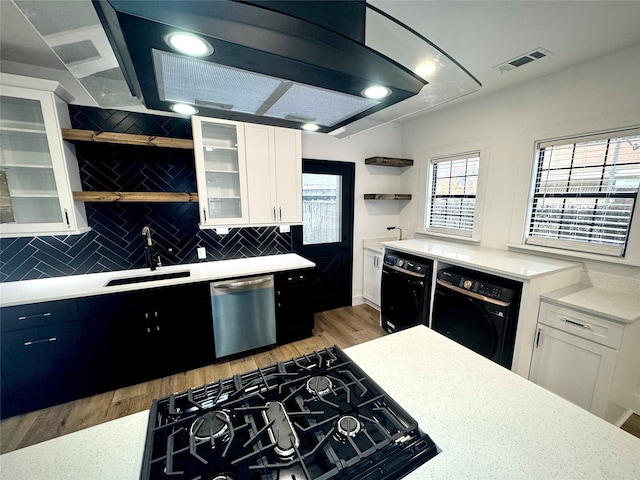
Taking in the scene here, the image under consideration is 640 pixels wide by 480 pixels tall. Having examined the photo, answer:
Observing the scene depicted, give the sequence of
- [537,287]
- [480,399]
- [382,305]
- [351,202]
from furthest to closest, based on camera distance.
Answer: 1. [351,202]
2. [382,305]
3. [537,287]
4. [480,399]

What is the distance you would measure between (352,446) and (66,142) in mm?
2930

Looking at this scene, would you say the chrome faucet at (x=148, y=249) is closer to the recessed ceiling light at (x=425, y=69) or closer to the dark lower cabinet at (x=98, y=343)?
the dark lower cabinet at (x=98, y=343)

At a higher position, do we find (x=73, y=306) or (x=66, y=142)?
(x=66, y=142)

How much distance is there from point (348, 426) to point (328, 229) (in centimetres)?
295

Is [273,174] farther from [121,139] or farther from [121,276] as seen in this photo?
[121,276]

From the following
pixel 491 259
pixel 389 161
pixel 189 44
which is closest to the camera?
pixel 189 44

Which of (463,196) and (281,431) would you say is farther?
(463,196)

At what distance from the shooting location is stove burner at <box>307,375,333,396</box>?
2.99 feet

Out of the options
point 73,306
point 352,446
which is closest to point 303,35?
point 352,446

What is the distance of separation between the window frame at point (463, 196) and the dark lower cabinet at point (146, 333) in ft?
9.54

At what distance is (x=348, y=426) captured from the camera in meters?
0.76

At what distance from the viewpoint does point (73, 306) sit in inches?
78.4

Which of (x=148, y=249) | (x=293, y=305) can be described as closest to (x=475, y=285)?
(x=293, y=305)

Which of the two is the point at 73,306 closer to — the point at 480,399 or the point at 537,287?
the point at 480,399
